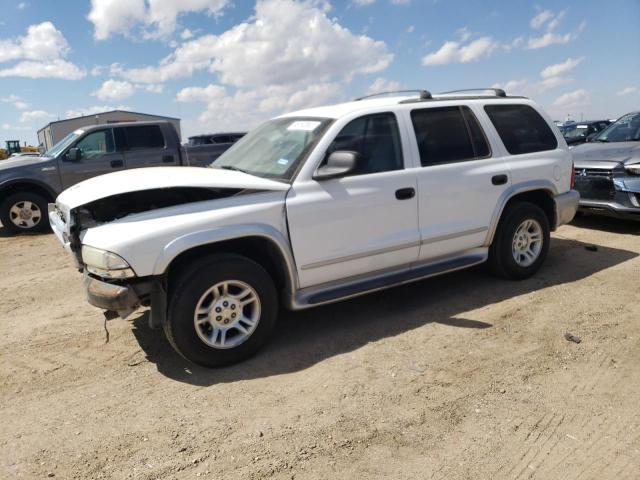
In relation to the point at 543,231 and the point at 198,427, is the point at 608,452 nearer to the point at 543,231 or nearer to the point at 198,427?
the point at 198,427

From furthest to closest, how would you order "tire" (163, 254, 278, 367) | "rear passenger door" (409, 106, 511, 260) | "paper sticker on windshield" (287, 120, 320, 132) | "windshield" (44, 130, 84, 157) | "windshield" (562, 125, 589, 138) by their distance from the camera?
"windshield" (562, 125, 589, 138)
"windshield" (44, 130, 84, 157)
"rear passenger door" (409, 106, 511, 260)
"paper sticker on windshield" (287, 120, 320, 132)
"tire" (163, 254, 278, 367)

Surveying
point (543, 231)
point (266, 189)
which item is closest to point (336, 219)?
point (266, 189)

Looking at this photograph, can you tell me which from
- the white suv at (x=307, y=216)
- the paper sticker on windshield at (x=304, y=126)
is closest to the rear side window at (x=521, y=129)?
the white suv at (x=307, y=216)

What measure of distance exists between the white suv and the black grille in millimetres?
2527

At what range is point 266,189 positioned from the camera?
380 cm

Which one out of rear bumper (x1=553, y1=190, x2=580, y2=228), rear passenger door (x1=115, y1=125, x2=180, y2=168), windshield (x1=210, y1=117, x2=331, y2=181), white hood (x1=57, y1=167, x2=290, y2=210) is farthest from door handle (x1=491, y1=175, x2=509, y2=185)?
rear passenger door (x1=115, y1=125, x2=180, y2=168)

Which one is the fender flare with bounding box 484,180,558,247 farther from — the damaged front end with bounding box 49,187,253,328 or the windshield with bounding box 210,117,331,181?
the damaged front end with bounding box 49,187,253,328

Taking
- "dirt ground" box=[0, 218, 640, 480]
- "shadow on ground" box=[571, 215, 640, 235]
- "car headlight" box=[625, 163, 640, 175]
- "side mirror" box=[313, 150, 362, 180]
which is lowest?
"dirt ground" box=[0, 218, 640, 480]

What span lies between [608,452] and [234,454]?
200cm

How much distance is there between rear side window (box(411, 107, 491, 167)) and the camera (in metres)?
4.54

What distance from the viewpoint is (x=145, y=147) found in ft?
32.9

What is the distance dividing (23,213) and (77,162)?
1.30 m

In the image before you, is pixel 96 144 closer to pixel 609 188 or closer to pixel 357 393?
pixel 357 393

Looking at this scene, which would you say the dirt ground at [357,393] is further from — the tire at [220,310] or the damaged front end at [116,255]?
the damaged front end at [116,255]
